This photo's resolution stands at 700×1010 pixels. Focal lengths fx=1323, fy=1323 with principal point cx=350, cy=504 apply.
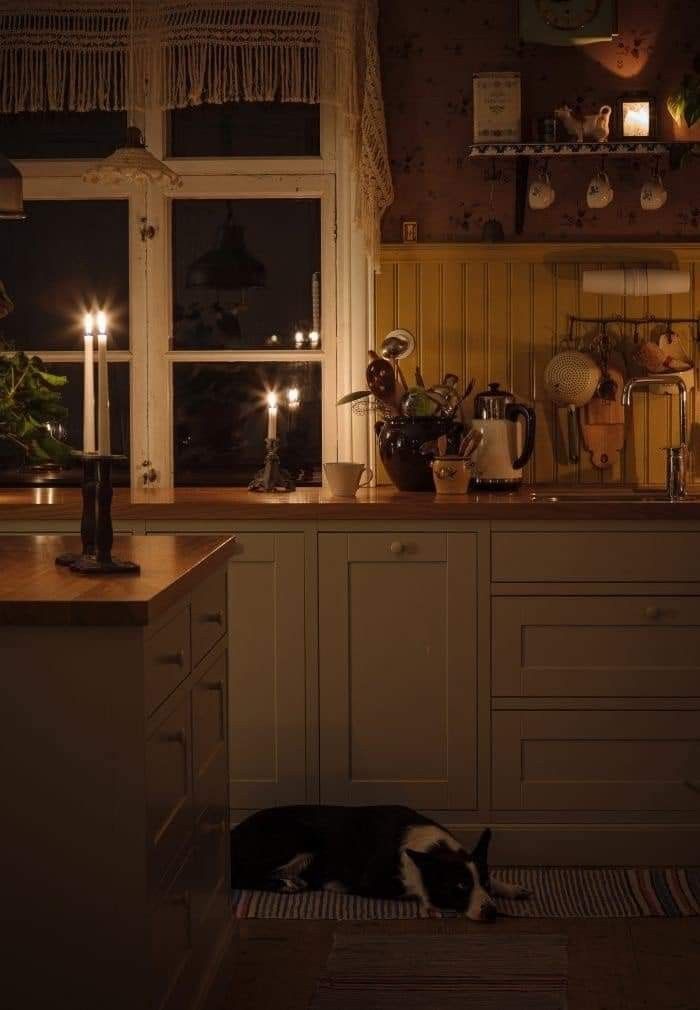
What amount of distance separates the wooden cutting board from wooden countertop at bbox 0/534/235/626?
1760 millimetres

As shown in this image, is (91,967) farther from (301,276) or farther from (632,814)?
(301,276)

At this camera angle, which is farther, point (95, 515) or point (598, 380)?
point (598, 380)

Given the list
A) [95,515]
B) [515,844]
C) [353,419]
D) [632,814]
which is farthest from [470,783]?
[95,515]

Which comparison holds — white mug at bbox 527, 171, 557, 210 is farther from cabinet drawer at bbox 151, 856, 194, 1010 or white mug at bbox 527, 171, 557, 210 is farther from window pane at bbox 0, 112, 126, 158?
cabinet drawer at bbox 151, 856, 194, 1010

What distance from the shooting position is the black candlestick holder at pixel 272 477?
12.5ft

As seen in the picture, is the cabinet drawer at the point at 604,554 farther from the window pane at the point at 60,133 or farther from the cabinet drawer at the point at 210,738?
the window pane at the point at 60,133

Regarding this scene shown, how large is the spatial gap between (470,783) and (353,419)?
1262mm

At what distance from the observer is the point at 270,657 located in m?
3.40

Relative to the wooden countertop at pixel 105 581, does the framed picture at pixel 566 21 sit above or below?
above

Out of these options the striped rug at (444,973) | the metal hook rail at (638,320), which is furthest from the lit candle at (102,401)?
the metal hook rail at (638,320)

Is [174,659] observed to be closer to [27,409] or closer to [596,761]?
[27,409]

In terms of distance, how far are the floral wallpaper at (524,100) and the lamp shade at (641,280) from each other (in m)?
0.12

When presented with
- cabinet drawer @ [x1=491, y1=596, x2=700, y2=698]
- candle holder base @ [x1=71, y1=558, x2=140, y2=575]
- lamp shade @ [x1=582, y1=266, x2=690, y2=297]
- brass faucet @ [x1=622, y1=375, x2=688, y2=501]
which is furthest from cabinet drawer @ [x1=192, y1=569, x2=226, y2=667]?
lamp shade @ [x1=582, y1=266, x2=690, y2=297]

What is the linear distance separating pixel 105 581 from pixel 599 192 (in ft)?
8.17
